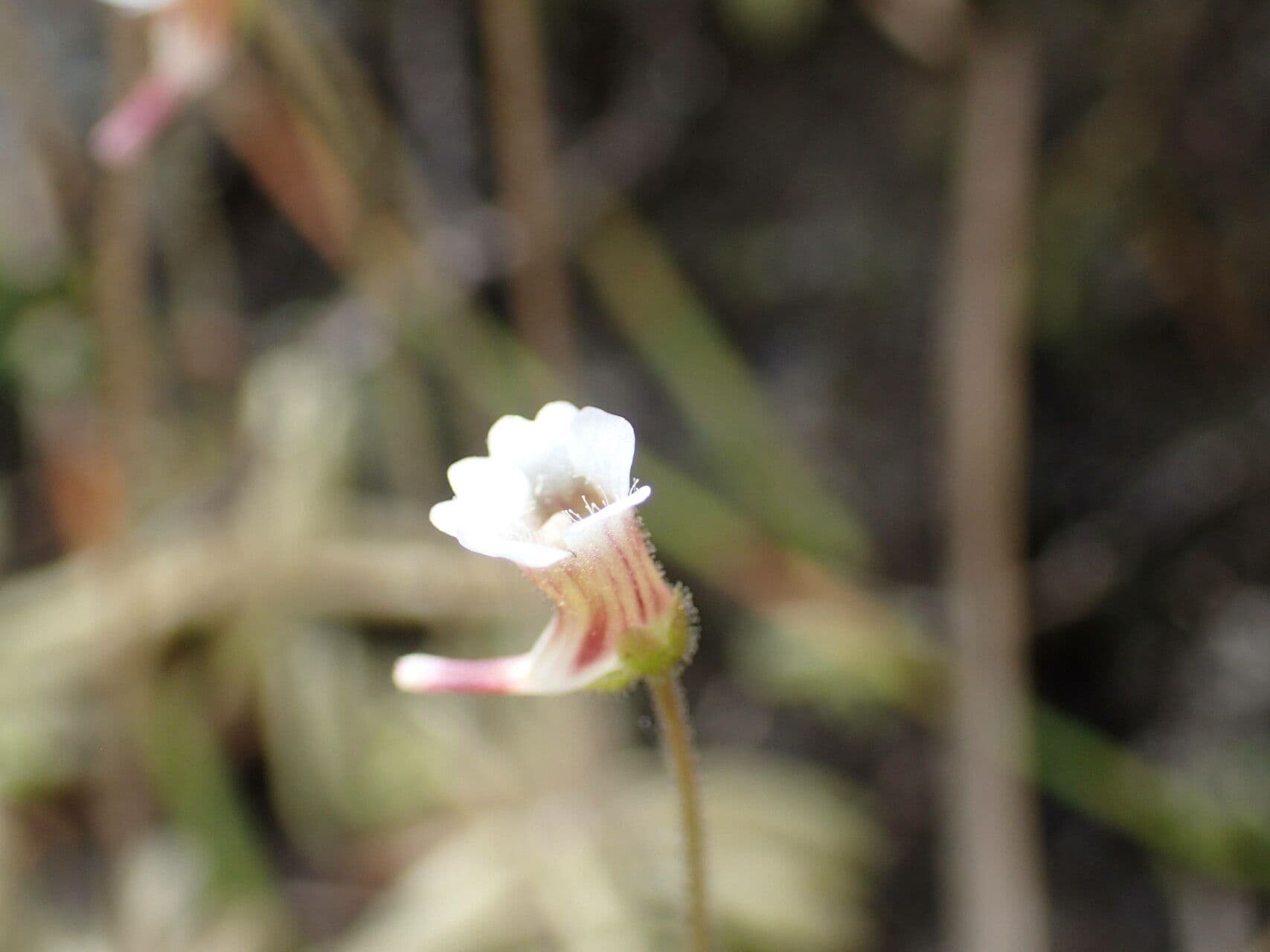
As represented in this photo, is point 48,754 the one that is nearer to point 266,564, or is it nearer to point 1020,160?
point 266,564

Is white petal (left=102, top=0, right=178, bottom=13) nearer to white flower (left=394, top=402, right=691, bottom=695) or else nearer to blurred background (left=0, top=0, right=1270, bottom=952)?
blurred background (left=0, top=0, right=1270, bottom=952)

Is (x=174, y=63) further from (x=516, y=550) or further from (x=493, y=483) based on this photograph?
(x=516, y=550)

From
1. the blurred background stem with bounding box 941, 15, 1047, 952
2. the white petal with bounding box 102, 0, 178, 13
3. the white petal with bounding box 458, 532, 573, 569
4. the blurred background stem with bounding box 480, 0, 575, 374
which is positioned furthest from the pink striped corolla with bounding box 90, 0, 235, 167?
the blurred background stem with bounding box 941, 15, 1047, 952

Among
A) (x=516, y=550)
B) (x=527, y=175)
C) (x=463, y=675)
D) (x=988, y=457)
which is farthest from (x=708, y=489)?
(x=516, y=550)

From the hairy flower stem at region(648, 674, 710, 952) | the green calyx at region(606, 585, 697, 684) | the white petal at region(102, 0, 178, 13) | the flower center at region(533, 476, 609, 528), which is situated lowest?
the hairy flower stem at region(648, 674, 710, 952)

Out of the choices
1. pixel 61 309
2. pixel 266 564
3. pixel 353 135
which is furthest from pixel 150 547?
pixel 353 135

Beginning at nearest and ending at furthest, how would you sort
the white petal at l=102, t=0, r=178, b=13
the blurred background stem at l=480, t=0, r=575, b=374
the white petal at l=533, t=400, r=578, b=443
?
the white petal at l=533, t=400, r=578, b=443 < the white petal at l=102, t=0, r=178, b=13 < the blurred background stem at l=480, t=0, r=575, b=374
